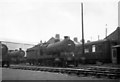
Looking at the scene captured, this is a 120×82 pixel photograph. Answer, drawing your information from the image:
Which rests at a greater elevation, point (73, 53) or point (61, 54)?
point (73, 53)

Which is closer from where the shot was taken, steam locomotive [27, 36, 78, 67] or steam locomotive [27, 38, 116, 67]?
steam locomotive [27, 36, 78, 67]

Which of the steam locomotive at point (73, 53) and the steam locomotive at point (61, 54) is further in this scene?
the steam locomotive at point (73, 53)

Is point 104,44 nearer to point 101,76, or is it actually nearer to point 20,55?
point 101,76

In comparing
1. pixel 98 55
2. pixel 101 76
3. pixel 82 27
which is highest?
pixel 82 27

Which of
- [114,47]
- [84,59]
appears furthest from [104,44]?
[84,59]

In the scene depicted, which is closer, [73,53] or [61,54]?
[61,54]

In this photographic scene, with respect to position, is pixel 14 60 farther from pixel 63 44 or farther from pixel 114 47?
pixel 114 47

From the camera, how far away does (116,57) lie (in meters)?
25.0

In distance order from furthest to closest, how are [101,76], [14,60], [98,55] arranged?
[14,60], [98,55], [101,76]

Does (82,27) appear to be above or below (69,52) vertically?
above

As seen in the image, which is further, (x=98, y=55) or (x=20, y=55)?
(x=20, y=55)

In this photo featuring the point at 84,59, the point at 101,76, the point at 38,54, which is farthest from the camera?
the point at 38,54

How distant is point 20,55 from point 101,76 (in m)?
27.7

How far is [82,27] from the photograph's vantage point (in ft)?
100
